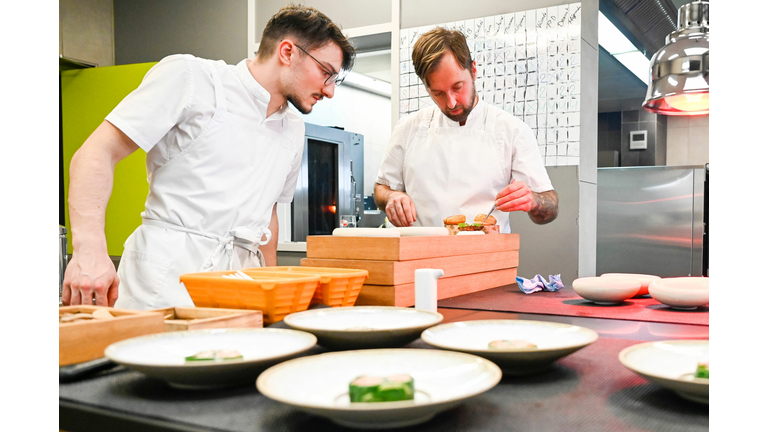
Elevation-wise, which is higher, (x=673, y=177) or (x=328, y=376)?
(x=673, y=177)

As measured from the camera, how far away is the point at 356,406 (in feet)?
1.71

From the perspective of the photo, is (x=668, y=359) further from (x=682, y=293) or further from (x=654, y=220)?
(x=654, y=220)

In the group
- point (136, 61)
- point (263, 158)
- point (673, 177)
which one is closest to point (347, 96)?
point (136, 61)

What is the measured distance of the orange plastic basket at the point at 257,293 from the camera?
1.06 meters

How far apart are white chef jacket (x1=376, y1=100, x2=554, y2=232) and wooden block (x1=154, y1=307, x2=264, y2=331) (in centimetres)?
160

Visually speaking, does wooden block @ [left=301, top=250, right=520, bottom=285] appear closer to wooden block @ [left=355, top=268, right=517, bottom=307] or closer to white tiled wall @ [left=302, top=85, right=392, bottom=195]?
wooden block @ [left=355, top=268, right=517, bottom=307]

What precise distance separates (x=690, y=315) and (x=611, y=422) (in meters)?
0.85

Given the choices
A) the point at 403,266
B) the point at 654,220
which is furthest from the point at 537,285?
the point at 654,220

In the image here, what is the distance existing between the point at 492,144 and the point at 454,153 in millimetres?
173

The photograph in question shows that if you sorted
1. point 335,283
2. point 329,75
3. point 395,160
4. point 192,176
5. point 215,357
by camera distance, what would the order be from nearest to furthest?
point 215,357 < point 335,283 < point 192,176 < point 329,75 < point 395,160

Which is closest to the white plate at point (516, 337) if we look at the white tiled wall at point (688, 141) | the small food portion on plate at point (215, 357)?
the small food portion on plate at point (215, 357)

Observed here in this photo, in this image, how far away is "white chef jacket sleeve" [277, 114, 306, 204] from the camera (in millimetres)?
2049

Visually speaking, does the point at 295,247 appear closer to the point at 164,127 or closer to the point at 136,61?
the point at 136,61

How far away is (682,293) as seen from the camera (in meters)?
1.32
